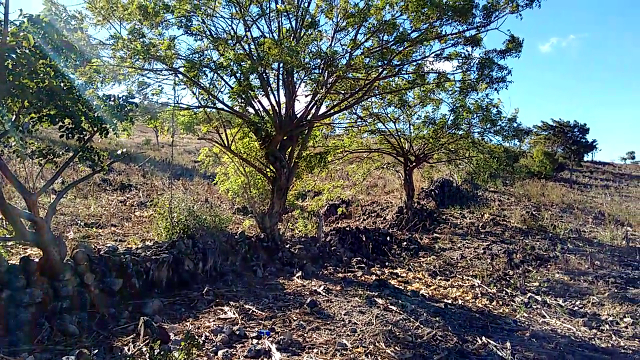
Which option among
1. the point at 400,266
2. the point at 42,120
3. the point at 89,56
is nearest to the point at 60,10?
the point at 89,56

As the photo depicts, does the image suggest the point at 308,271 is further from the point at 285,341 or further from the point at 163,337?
the point at 163,337

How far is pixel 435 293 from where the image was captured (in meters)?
5.77

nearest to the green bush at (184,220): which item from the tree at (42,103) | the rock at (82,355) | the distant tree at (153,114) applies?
the distant tree at (153,114)

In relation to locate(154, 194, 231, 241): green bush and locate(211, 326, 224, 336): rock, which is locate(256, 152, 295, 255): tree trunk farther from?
locate(211, 326, 224, 336): rock

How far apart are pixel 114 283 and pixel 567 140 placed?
78.9 ft

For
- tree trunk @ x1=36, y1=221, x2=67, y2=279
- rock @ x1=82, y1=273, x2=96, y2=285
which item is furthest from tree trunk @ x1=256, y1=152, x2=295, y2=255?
tree trunk @ x1=36, y1=221, x2=67, y2=279

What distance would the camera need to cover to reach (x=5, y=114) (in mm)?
3785

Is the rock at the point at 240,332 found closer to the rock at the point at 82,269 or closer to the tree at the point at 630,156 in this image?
the rock at the point at 82,269

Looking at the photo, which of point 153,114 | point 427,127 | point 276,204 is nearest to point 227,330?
point 276,204

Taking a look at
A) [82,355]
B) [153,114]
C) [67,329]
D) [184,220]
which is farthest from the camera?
[153,114]

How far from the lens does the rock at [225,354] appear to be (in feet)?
11.4

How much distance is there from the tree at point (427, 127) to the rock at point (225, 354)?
4325 millimetres

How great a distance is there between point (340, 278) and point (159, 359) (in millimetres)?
3563

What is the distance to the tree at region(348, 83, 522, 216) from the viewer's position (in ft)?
25.9
